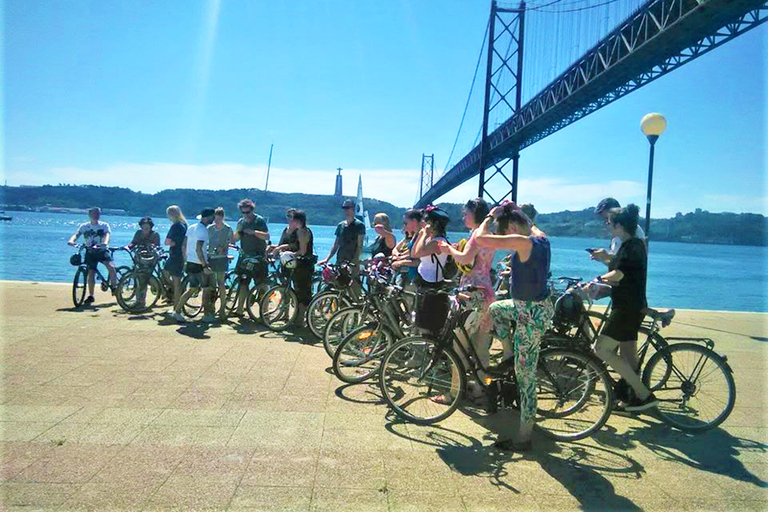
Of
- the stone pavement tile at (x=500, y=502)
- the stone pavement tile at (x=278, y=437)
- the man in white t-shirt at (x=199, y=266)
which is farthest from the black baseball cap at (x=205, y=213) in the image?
the stone pavement tile at (x=500, y=502)

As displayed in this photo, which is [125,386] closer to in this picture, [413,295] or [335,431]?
[335,431]

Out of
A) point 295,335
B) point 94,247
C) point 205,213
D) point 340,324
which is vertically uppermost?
point 205,213

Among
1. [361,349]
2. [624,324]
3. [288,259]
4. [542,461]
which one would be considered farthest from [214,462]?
[288,259]

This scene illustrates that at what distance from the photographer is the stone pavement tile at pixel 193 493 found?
2.64 metres

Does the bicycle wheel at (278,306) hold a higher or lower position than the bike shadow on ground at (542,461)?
higher

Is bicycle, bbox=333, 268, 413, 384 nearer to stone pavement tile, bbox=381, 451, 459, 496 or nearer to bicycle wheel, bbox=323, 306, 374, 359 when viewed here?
bicycle wheel, bbox=323, 306, 374, 359

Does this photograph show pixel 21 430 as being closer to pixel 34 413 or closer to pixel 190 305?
pixel 34 413

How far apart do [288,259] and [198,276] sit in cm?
136

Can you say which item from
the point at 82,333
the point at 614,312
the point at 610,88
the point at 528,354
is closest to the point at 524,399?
the point at 528,354

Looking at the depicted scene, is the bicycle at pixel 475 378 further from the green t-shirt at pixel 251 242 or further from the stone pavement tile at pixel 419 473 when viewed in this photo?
the green t-shirt at pixel 251 242

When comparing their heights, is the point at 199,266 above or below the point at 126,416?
above

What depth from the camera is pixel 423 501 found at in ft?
9.11

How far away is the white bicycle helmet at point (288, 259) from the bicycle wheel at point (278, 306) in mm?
298

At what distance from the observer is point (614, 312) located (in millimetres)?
3982
